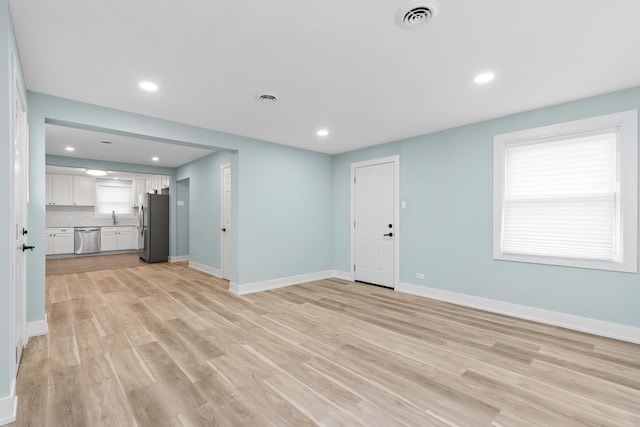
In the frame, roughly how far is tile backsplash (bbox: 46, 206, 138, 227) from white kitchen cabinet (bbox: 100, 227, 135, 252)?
15.6 inches

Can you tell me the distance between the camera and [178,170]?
→ 316 inches

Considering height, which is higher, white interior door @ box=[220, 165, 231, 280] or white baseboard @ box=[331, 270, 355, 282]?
white interior door @ box=[220, 165, 231, 280]

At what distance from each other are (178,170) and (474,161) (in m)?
7.26

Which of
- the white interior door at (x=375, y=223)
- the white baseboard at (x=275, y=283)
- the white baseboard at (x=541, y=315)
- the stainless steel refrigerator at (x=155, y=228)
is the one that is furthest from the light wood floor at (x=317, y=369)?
the stainless steel refrigerator at (x=155, y=228)

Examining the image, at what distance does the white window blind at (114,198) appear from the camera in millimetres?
9766

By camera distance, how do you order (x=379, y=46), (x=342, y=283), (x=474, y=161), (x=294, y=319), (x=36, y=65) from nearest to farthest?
(x=379, y=46)
(x=36, y=65)
(x=294, y=319)
(x=474, y=161)
(x=342, y=283)

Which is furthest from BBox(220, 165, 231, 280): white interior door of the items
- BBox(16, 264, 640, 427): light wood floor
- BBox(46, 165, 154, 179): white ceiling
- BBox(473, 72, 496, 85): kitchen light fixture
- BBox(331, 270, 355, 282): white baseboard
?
BBox(473, 72, 496, 85): kitchen light fixture

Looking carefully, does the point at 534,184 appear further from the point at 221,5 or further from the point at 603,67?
the point at 221,5

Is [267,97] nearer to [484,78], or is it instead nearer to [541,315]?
[484,78]

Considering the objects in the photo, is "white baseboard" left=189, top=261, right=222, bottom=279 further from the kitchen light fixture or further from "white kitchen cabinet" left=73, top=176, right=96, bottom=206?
the kitchen light fixture

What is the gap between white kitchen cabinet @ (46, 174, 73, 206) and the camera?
28.3 ft

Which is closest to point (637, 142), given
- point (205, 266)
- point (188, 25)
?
point (188, 25)

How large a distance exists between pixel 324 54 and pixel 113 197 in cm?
1052

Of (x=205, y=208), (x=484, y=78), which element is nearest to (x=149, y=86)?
(x=484, y=78)
